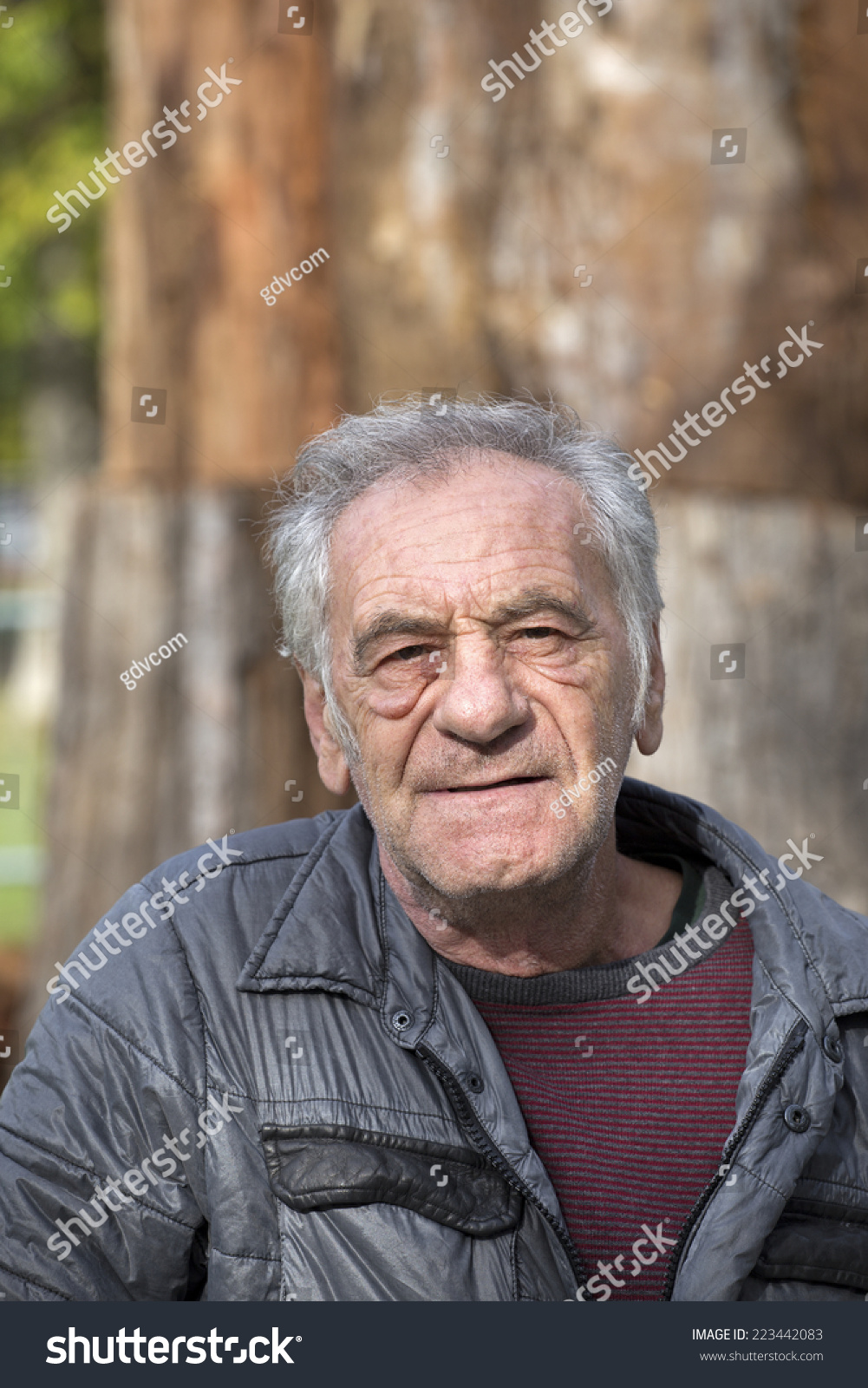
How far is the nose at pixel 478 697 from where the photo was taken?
197 centimetres

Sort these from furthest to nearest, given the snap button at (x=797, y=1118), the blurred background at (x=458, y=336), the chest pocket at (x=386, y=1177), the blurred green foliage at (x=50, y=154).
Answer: the blurred green foliage at (x=50, y=154)
the blurred background at (x=458, y=336)
the snap button at (x=797, y=1118)
the chest pocket at (x=386, y=1177)

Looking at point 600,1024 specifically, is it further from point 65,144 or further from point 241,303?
point 65,144

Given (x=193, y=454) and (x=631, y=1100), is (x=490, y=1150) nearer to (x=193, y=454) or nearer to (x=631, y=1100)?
(x=631, y=1100)

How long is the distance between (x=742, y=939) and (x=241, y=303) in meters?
3.09

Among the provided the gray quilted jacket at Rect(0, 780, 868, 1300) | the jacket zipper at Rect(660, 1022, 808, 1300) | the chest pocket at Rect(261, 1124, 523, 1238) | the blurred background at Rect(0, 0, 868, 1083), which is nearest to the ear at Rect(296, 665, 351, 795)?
the gray quilted jacket at Rect(0, 780, 868, 1300)

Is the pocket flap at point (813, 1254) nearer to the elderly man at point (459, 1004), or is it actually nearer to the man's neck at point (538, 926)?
the elderly man at point (459, 1004)

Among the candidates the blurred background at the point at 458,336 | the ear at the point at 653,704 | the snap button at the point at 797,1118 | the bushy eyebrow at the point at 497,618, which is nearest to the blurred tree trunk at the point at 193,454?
the blurred background at the point at 458,336

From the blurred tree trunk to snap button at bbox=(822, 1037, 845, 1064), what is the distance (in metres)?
2.28

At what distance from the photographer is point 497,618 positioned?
202 cm

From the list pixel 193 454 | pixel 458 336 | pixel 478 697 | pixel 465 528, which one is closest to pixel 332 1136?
pixel 478 697

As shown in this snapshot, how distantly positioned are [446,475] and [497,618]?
0.28 metres

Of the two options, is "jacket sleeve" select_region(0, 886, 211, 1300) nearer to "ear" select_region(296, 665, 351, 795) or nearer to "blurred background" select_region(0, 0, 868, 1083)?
"ear" select_region(296, 665, 351, 795)

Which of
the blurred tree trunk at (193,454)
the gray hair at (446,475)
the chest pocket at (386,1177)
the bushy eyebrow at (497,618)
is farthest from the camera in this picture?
the blurred tree trunk at (193,454)

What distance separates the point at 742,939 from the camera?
7.38 ft
